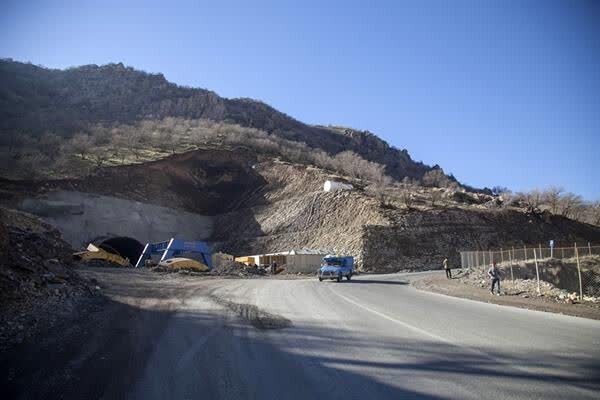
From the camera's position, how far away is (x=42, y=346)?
7.38 meters

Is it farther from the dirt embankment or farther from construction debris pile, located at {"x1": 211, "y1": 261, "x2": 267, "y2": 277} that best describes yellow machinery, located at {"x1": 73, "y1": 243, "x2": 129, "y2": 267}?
the dirt embankment

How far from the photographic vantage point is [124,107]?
98188 mm

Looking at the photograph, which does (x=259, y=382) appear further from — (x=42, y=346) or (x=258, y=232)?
(x=258, y=232)

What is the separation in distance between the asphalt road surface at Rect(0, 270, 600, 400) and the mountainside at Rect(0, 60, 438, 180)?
2797 inches

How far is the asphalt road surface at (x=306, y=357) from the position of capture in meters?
5.33

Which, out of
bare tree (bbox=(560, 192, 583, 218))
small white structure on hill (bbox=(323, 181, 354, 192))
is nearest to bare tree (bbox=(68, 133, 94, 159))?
small white structure on hill (bbox=(323, 181, 354, 192))

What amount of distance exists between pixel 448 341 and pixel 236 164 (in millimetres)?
65014

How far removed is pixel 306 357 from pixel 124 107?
103m

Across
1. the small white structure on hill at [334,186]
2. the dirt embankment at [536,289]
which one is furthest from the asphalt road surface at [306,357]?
the small white structure on hill at [334,186]

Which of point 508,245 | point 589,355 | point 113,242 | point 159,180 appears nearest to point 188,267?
point 113,242

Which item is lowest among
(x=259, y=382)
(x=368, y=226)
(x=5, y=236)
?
(x=259, y=382)

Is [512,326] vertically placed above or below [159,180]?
below

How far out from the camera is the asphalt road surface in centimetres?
533

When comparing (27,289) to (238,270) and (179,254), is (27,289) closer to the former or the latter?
(238,270)
